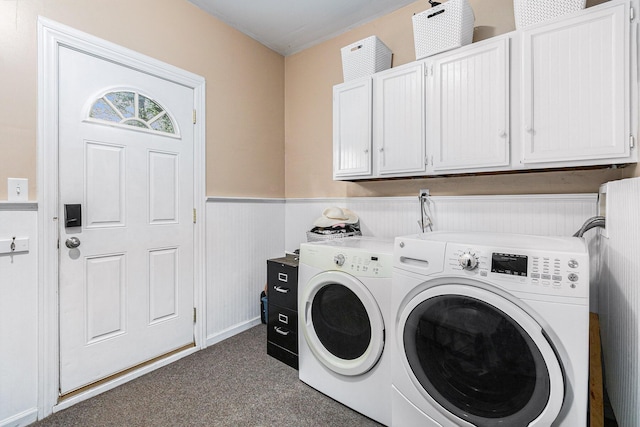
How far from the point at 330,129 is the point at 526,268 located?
2074 millimetres

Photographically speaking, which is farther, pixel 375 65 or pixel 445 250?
pixel 375 65

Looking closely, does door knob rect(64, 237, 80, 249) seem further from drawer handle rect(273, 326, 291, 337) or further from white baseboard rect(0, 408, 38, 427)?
drawer handle rect(273, 326, 291, 337)

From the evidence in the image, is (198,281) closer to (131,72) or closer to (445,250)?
(131,72)

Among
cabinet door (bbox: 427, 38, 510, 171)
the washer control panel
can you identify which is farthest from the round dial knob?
cabinet door (bbox: 427, 38, 510, 171)

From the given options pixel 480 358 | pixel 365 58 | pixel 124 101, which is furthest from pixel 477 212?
pixel 124 101

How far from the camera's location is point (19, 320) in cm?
153

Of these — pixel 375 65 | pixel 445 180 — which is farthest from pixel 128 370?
pixel 375 65

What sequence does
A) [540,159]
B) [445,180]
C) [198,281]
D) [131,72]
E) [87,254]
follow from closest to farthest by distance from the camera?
[540,159] < [87,254] < [131,72] < [445,180] < [198,281]

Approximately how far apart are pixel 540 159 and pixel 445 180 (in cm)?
64

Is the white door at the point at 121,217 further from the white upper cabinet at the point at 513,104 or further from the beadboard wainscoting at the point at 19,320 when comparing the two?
the white upper cabinet at the point at 513,104

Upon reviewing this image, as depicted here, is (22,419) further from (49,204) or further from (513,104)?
(513,104)

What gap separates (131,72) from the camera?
1.95 m

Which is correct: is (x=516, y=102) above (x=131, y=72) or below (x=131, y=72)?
below

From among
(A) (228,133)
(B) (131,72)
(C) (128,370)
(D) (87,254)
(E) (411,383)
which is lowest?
(C) (128,370)
